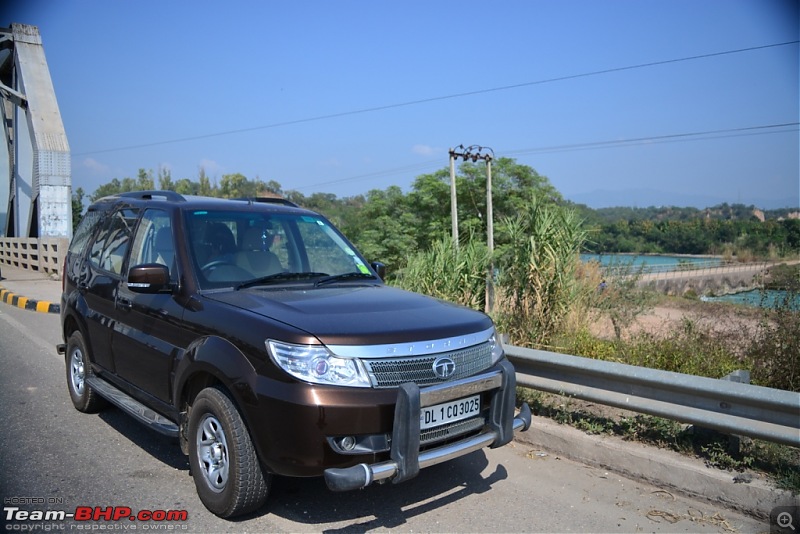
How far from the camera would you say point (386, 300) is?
418 centimetres

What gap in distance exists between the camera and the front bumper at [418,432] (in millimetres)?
3215

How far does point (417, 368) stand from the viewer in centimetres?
354

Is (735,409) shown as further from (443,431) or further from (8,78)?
(8,78)

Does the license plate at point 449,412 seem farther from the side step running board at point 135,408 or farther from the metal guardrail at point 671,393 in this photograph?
the side step running board at point 135,408

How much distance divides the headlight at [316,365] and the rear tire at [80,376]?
301 cm

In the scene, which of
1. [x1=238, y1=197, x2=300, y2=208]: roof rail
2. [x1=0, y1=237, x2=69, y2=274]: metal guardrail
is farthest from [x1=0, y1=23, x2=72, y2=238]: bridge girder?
[x1=238, y1=197, x2=300, y2=208]: roof rail

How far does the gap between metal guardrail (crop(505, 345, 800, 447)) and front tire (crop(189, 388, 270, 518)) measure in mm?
2605

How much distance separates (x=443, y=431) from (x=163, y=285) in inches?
84.6

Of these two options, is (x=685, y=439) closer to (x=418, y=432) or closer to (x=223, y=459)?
(x=418, y=432)

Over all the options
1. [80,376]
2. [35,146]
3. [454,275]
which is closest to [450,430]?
[80,376]

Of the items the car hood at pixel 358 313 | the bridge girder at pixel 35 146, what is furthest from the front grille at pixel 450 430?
the bridge girder at pixel 35 146

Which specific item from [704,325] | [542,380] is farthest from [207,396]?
[704,325]

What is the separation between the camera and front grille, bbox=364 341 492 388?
341cm

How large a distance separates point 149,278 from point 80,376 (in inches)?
94.1
